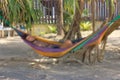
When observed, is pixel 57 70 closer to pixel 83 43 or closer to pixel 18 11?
pixel 83 43

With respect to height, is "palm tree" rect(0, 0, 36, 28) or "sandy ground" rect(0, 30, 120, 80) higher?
"palm tree" rect(0, 0, 36, 28)

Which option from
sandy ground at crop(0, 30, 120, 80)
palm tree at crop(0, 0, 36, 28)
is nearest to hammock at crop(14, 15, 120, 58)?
sandy ground at crop(0, 30, 120, 80)

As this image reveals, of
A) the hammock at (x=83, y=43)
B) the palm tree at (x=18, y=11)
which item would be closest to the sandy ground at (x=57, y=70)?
the hammock at (x=83, y=43)

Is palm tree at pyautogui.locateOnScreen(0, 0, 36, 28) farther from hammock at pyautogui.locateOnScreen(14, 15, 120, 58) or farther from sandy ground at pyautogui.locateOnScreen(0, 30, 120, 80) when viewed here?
sandy ground at pyautogui.locateOnScreen(0, 30, 120, 80)

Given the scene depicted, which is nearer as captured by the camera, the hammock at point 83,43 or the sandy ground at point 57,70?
the sandy ground at point 57,70

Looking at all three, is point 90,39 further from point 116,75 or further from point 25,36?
point 25,36

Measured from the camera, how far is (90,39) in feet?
21.5

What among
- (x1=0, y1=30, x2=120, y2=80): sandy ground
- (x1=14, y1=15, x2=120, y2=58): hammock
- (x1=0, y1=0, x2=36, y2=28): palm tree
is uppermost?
(x1=0, y1=0, x2=36, y2=28): palm tree

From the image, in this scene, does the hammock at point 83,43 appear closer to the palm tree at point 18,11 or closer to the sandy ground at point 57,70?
the sandy ground at point 57,70

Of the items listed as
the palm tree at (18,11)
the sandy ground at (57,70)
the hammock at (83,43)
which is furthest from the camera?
the hammock at (83,43)

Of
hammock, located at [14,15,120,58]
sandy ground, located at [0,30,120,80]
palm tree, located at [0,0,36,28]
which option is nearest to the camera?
sandy ground, located at [0,30,120,80]

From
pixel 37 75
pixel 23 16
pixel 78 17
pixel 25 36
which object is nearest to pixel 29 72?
pixel 37 75

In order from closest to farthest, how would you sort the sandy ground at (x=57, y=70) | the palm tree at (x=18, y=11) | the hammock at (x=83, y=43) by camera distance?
the sandy ground at (x=57, y=70), the palm tree at (x=18, y=11), the hammock at (x=83, y=43)

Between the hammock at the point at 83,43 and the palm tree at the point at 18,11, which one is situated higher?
the palm tree at the point at 18,11
